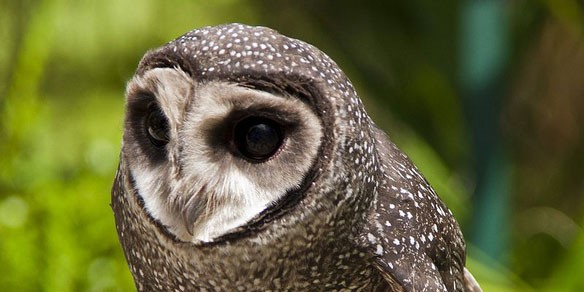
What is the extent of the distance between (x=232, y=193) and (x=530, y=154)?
3731mm

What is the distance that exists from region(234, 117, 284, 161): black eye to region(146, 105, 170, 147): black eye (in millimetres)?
94

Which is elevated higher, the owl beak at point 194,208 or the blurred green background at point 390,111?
the owl beak at point 194,208

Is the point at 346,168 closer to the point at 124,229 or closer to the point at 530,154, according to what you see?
the point at 124,229

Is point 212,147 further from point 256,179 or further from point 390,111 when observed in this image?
point 390,111

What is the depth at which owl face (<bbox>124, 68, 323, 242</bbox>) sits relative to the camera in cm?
117

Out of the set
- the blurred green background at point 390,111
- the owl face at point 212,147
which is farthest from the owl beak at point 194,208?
the blurred green background at point 390,111

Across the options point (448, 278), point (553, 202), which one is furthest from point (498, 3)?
point (448, 278)

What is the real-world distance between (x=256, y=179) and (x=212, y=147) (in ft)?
0.22

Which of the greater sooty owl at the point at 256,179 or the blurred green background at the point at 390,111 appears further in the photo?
the blurred green background at the point at 390,111

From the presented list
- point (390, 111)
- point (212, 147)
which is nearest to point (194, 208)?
point (212, 147)

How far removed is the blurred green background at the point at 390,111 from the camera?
242 cm

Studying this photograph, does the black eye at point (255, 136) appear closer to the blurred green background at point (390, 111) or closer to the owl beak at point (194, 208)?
the owl beak at point (194, 208)

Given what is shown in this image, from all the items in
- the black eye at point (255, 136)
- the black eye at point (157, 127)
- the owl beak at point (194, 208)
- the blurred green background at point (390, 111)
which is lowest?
the blurred green background at point (390, 111)

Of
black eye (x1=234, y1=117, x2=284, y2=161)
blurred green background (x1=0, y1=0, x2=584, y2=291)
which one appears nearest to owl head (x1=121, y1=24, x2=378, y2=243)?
black eye (x1=234, y1=117, x2=284, y2=161)
